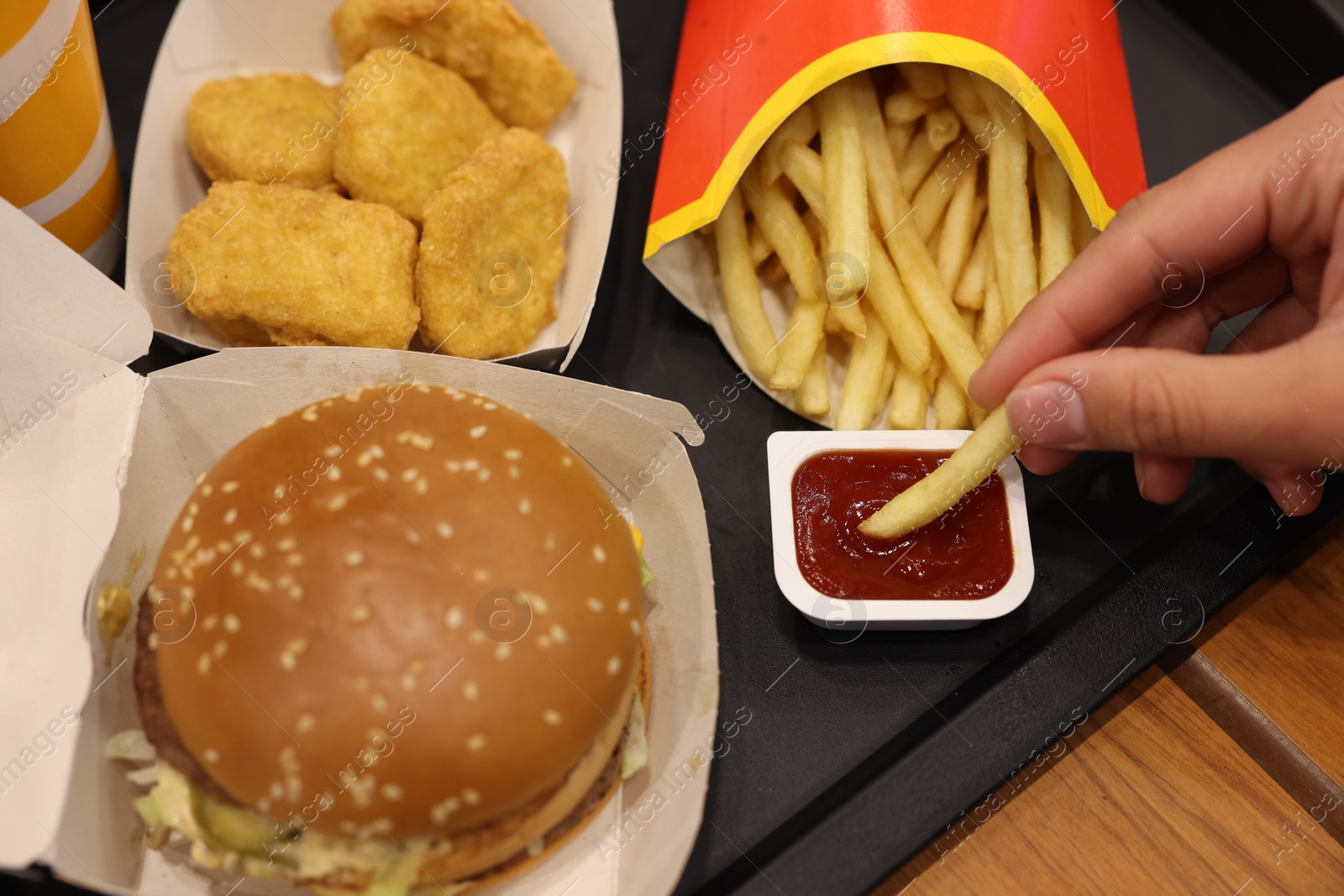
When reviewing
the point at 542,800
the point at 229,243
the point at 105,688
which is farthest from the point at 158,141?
the point at 542,800

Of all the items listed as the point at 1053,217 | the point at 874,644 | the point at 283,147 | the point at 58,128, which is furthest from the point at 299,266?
the point at 1053,217

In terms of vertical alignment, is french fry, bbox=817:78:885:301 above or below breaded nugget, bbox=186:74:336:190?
below

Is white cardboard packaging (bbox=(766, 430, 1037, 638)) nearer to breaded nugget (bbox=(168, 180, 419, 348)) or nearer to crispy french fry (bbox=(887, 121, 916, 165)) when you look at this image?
crispy french fry (bbox=(887, 121, 916, 165))

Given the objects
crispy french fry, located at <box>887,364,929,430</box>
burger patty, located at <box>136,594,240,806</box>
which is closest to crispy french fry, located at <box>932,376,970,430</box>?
crispy french fry, located at <box>887,364,929,430</box>

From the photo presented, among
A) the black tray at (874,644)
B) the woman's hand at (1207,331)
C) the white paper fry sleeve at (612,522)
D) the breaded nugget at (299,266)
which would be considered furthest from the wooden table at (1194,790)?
the breaded nugget at (299,266)

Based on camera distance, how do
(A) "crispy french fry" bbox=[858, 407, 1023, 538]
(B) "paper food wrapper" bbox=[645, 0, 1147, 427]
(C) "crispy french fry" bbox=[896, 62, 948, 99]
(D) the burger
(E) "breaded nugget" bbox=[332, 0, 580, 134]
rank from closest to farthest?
(D) the burger → (A) "crispy french fry" bbox=[858, 407, 1023, 538] → (B) "paper food wrapper" bbox=[645, 0, 1147, 427] → (C) "crispy french fry" bbox=[896, 62, 948, 99] → (E) "breaded nugget" bbox=[332, 0, 580, 134]

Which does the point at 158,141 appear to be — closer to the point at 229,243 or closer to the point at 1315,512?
the point at 229,243

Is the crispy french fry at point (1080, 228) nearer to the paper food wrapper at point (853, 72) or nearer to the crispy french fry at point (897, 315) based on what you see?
the paper food wrapper at point (853, 72)
